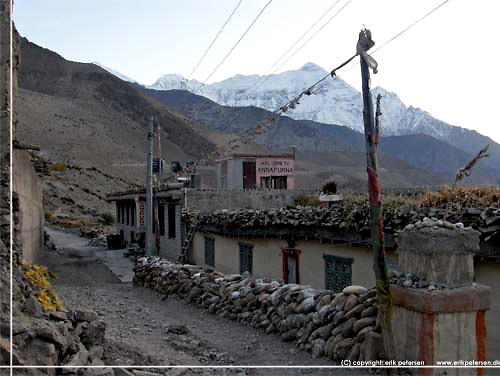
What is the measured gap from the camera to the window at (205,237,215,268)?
1838cm

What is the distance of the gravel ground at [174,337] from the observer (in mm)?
7684

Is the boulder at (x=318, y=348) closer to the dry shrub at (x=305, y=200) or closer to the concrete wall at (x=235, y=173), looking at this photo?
the dry shrub at (x=305, y=200)

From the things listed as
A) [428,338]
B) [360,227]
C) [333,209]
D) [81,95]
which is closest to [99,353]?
[428,338]

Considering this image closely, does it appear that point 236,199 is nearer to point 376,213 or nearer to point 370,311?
point 370,311

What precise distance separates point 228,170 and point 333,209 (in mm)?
21701

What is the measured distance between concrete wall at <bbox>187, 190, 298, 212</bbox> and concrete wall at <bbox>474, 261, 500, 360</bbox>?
46.7 feet

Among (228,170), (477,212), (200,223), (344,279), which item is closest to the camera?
(477,212)

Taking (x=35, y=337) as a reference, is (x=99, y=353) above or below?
below

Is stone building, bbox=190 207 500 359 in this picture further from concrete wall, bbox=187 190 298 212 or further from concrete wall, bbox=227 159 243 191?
concrete wall, bbox=227 159 243 191

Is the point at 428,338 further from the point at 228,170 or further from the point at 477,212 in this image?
the point at 228,170

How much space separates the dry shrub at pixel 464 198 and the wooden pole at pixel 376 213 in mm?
3172

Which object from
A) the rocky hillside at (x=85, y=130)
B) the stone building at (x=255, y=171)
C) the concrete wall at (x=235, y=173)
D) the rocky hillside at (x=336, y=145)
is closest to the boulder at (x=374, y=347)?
the stone building at (x=255, y=171)

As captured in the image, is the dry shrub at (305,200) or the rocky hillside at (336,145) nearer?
the dry shrub at (305,200)

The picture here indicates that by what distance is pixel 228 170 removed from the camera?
3325 cm
